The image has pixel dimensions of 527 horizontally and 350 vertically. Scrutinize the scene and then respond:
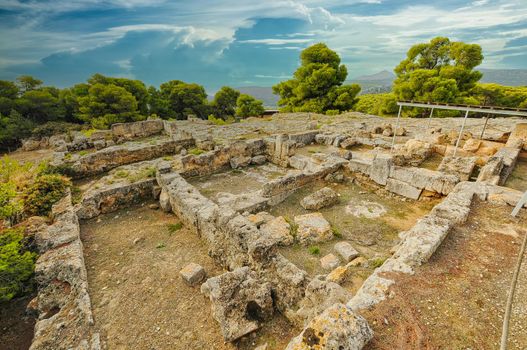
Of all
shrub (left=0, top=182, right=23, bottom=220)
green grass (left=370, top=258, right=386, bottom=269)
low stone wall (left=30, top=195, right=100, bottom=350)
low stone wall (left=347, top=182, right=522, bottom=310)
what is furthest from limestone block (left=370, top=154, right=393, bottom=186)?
shrub (left=0, top=182, right=23, bottom=220)

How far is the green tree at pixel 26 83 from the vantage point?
24928 millimetres

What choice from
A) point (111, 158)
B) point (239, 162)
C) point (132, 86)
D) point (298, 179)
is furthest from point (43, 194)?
point (132, 86)

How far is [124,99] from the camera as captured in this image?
75.7 feet

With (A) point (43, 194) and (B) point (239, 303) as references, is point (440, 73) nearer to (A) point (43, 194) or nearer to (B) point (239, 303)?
(B) point (239, 303)

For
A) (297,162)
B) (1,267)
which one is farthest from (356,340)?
(297,162)

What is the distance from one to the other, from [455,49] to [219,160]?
28083 mm

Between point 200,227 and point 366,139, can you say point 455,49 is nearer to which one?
point 366,139

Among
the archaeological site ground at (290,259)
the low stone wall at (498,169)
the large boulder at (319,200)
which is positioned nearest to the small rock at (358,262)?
the archaeological site ground at (290,259)

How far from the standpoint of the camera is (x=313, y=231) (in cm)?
621

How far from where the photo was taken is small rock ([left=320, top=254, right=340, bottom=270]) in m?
5.26

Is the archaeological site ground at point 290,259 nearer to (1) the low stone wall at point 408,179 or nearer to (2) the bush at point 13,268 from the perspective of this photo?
(1) the low stone wall at point 408,179

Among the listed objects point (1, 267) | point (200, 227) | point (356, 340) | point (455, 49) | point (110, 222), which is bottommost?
point (110, 222)

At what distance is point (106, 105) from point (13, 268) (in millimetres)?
22355

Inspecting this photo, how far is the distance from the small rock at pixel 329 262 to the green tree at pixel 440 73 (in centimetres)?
2340
